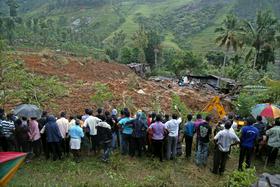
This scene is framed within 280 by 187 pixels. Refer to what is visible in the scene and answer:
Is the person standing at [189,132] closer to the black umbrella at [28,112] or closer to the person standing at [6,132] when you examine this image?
the black umbrella at [28,112]

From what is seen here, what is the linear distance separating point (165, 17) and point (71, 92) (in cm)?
9941

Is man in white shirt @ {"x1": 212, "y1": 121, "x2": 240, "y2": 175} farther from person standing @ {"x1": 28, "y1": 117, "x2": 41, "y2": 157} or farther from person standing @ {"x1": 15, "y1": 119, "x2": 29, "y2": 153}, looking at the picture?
person standing @ {"x1": 15, "y1": 119, "x2": 29, "y2": 153}

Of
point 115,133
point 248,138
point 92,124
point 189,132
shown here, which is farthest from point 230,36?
point 92,124

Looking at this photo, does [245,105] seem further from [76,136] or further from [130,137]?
[76,136]

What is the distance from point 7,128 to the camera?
8.77 metres

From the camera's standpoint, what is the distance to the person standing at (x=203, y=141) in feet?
29.4

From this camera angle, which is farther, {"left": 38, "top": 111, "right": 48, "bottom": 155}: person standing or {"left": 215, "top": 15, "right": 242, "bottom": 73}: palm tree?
{"left": 215, "top": 15, "right": 242, "bottom": 73}: palm tree

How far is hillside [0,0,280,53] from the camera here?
95.4 m

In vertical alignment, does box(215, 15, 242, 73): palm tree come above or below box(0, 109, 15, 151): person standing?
below

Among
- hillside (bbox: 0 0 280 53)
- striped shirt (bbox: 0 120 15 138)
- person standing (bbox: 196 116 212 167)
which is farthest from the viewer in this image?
hillside (bbox: 0 0 280 53)

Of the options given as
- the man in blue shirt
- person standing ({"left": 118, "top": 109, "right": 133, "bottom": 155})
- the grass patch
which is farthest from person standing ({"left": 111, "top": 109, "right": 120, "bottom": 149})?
the man in blue shirt

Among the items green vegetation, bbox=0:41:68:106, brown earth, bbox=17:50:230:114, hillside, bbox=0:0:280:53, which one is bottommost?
hillside, bbox=0:0:280:53

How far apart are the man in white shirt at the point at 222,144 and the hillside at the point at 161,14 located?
7600cm

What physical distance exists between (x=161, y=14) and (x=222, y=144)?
11323cm
